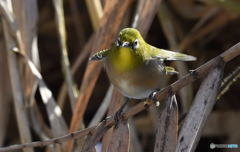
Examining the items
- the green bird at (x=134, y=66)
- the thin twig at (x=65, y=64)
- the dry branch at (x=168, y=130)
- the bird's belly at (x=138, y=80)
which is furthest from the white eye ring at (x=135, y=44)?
the thin twig at (x=65, y=64)

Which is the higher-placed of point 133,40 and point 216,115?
point 133,40

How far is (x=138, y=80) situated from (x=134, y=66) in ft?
0.23

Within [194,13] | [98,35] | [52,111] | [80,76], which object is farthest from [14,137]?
[194,13]

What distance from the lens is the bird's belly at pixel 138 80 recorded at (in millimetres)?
2439

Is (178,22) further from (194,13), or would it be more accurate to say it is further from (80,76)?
(80,76)

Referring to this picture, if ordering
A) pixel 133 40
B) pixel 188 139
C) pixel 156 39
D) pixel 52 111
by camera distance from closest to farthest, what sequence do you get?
1. pixel 188 139
2. pixel 133 40
3. pixel 52 111
4. pixel 156 39

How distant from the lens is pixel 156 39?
168 inches

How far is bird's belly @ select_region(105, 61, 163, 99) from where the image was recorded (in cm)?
244

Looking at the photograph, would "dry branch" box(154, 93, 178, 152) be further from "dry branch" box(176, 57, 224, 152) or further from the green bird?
the green bird

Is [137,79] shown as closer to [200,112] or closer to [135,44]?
[135,44]

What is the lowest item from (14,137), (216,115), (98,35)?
(216,115)

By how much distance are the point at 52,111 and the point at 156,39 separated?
61.2 inches

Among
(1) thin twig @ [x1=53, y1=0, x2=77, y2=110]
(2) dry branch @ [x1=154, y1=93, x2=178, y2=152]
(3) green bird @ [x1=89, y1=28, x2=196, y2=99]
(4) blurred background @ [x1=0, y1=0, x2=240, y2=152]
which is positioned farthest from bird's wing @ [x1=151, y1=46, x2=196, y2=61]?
(1) thin twig @ [x1=53, y1=0, x2=77, y2=110]

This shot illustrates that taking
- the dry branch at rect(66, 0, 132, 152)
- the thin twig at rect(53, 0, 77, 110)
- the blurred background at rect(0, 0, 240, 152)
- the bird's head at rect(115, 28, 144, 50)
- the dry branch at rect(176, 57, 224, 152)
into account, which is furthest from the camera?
the thin twig at rect(53, 0, 77, 110)
